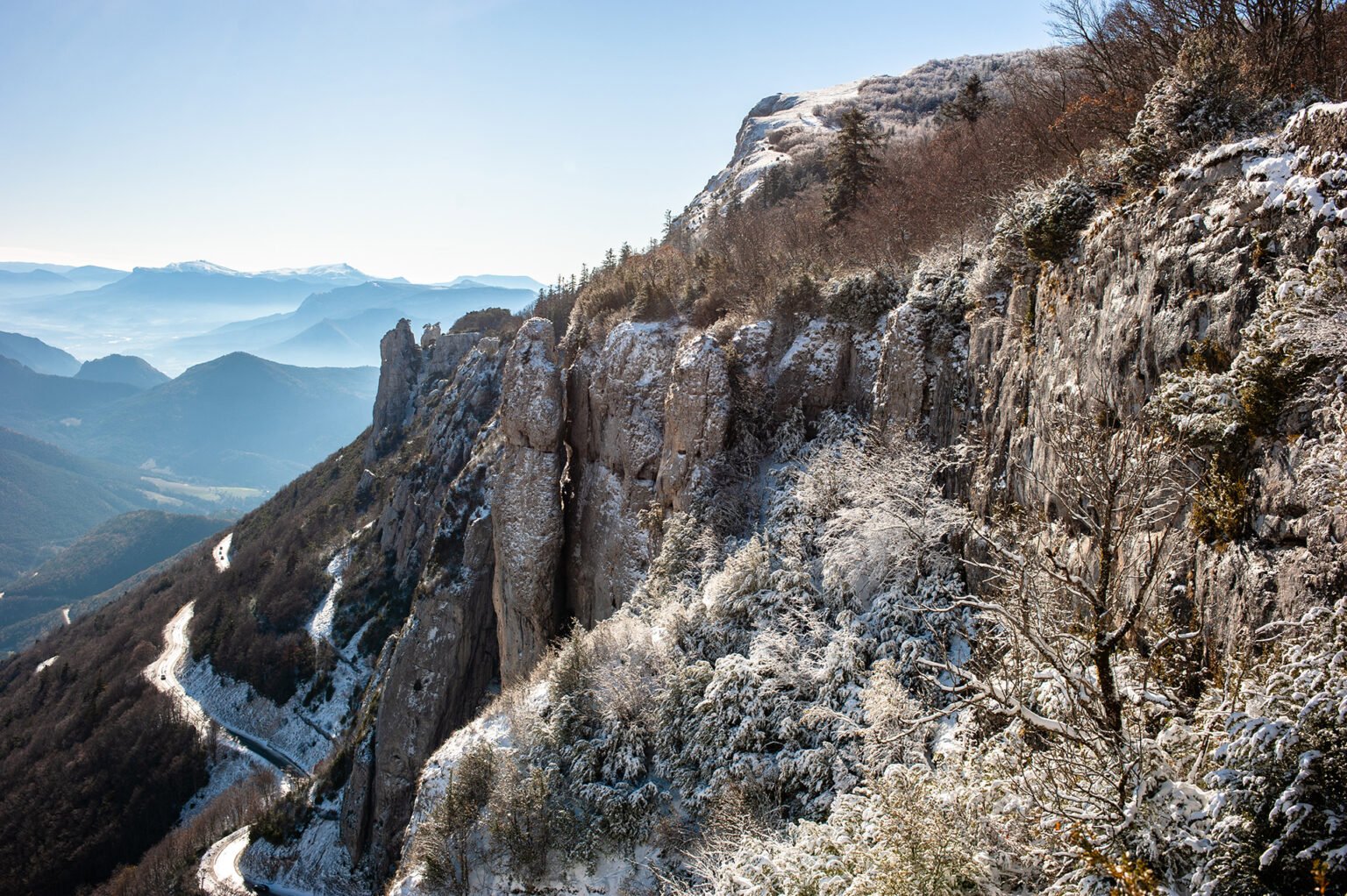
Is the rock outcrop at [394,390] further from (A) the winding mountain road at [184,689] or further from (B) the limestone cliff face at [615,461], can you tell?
(B) the limestone cliff face at [615,461]

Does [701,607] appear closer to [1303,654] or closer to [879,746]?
[879,746]

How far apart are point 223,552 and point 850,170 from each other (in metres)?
90.0

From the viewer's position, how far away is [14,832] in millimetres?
45844

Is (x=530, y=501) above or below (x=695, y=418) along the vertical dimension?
below

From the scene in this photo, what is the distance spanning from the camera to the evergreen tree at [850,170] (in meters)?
21.4

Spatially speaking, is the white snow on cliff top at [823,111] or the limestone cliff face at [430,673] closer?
the limestone cliff face at [430,673]

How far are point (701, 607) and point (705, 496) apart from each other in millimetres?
3591

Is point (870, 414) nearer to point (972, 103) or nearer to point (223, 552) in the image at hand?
point (972, 103)

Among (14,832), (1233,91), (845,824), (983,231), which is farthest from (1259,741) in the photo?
(14,832)

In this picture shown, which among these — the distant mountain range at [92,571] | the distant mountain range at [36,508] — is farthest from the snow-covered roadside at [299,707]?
the distant mountain range at [36,508]

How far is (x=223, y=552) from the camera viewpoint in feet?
275

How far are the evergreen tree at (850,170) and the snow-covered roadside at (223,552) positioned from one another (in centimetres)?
7710

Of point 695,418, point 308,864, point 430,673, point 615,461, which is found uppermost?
point 695,418

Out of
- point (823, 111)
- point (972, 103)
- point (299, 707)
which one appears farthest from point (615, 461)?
point (823, 111)
